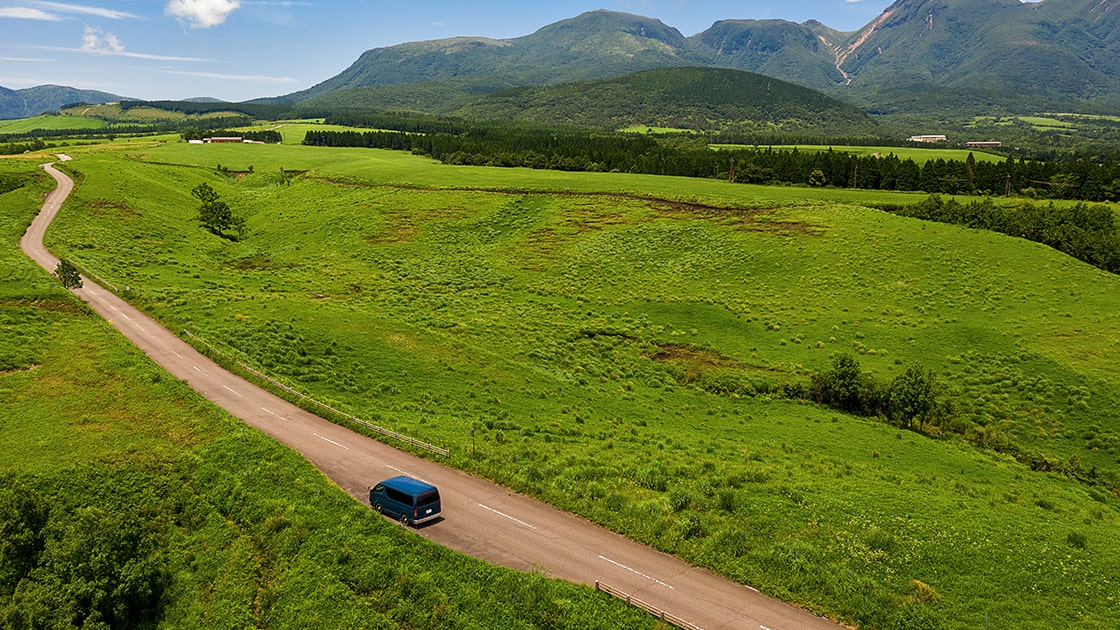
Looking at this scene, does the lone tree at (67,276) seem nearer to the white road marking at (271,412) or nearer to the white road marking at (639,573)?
the white road marking at (271,412)

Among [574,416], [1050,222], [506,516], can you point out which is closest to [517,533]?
[506,516]

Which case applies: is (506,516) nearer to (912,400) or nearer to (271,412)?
(271,412)

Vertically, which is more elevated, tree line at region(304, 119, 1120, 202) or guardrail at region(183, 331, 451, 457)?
tree line at region(304, 119, 1120, 202)

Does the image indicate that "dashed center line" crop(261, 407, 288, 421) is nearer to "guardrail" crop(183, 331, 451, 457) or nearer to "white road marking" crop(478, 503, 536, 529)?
"guardrail" crop(183, 331, 451, 457)

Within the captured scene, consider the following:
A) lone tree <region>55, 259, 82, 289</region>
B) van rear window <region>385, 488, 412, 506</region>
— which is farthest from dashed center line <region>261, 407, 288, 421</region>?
lone tree <region>55, 259, 82, 289</region>

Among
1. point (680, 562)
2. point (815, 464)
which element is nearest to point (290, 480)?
point (680, 562)
